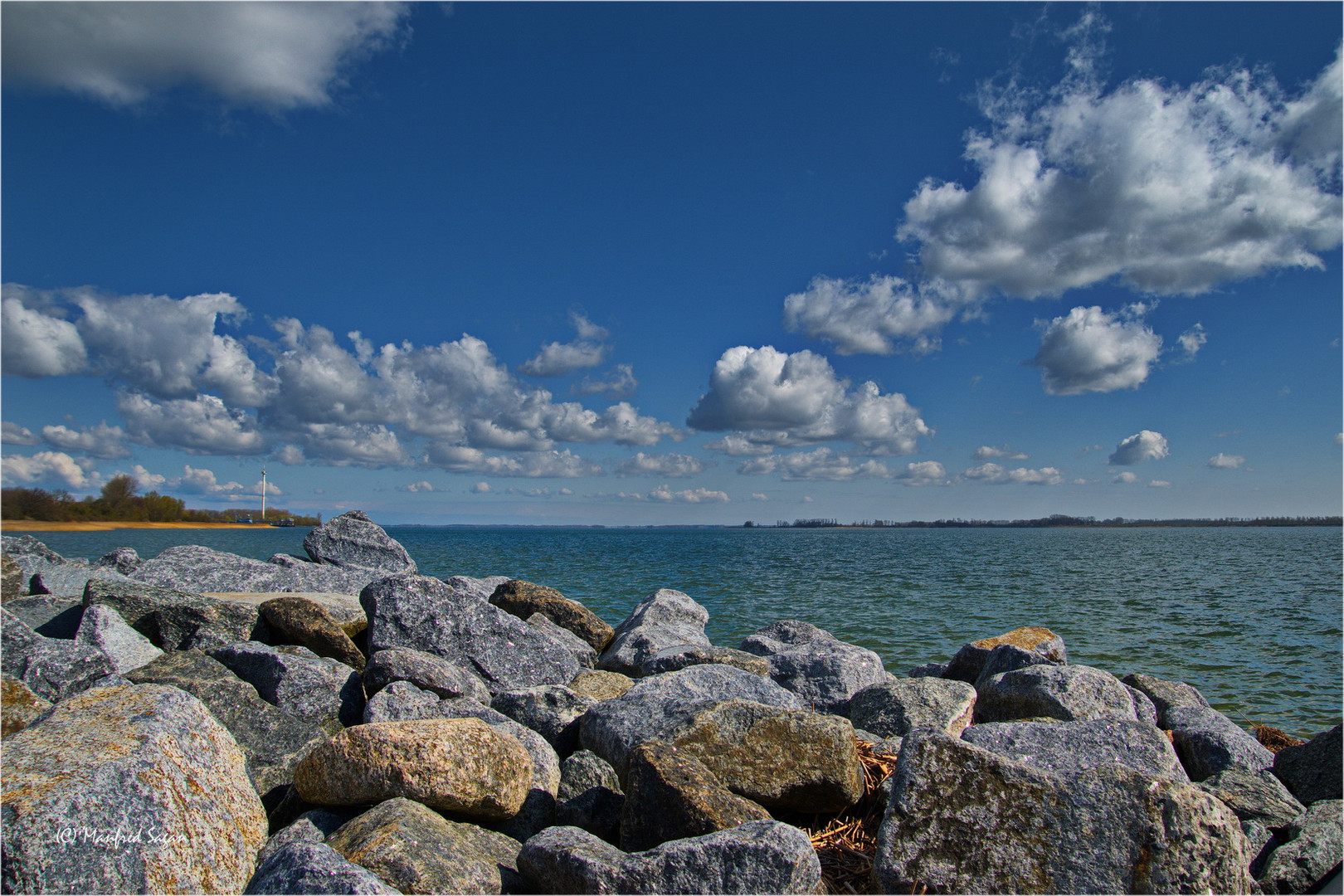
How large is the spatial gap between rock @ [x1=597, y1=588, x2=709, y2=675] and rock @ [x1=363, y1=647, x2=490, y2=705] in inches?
149

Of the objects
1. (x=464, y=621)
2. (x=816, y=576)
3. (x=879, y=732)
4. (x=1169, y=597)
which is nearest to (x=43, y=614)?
(x=464, y=621)

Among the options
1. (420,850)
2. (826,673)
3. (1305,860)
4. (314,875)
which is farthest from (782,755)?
(826,673)

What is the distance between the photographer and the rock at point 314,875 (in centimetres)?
367

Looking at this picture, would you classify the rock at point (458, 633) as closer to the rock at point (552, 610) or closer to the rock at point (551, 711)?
the rock at point (551, 711)

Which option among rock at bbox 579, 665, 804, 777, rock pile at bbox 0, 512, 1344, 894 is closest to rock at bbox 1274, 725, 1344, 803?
rock pile at bbox 0, 512, 1344, 894

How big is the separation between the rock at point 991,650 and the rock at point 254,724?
933cm

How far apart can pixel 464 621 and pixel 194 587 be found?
8.49 metres

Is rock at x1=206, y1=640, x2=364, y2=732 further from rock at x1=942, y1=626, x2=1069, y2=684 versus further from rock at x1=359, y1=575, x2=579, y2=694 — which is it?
rock at x1=942, y1=626, x2=1069, y2=684

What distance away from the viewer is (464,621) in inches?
399

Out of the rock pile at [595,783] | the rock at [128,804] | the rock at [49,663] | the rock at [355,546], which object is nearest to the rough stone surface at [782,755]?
the rock pile at [595,783]

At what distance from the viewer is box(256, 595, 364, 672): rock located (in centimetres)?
971

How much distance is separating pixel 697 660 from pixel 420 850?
239 inches

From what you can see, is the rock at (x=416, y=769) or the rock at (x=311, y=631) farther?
the rock at (x=311, y=631)

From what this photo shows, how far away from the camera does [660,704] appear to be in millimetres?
6207
